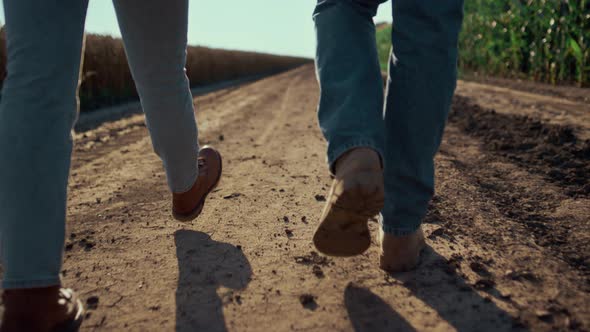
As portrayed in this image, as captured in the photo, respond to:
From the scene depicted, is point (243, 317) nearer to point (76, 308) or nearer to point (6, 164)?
point (76, 308)

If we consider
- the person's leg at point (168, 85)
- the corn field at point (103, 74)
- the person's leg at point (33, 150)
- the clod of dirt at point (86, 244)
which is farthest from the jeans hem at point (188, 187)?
the corn field at point (103, 74)

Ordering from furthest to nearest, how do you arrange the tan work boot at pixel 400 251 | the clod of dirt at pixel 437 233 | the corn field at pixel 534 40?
the corn field at pixel 534 40
the clod of dirt at pixel 437 233
the tan work boot at pixel 400 251

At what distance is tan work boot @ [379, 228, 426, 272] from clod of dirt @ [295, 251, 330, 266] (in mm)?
193

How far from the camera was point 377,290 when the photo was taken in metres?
1.29

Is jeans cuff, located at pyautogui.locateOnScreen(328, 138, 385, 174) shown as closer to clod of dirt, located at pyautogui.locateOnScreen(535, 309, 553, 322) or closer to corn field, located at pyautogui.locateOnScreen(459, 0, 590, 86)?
clod of dirt, located at pyautogui.locateOnScreen(535, 309, 553, 322)

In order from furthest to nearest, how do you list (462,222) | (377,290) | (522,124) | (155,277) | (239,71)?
(239,71) < (522,124) < (462,222) < (155,277) < (377,290)

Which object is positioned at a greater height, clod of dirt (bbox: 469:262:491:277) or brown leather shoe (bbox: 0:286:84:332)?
brown leather shoe (bbox: 0:286:84:332)

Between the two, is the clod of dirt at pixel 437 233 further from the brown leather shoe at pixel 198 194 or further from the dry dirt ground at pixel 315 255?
the brown leather shoe at pixel 198 194

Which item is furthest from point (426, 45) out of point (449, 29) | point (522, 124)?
point (522, 124)

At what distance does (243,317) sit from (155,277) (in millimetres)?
390

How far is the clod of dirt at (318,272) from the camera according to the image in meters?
1.39

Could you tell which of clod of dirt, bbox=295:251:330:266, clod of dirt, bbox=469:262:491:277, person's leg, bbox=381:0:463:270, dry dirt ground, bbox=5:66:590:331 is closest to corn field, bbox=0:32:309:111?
dry dirt ground, bbox=5:66:590:331

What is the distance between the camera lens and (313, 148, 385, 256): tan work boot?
3.63ft

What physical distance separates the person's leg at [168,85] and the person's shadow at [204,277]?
0.17 m
